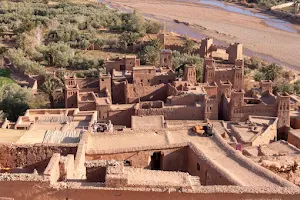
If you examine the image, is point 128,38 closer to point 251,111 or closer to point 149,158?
point 251,111

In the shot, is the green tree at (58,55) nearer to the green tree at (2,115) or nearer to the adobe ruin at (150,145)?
the adobe ruin at (150,145)

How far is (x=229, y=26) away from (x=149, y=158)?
48025mm

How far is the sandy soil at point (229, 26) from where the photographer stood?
1857 inches

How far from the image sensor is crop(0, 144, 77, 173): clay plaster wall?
10977 millimetres

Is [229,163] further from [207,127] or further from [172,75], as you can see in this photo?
[172,75]

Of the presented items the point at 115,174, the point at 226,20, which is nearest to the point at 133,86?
the point at 115,174

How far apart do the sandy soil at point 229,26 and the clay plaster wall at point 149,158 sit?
32344 mm

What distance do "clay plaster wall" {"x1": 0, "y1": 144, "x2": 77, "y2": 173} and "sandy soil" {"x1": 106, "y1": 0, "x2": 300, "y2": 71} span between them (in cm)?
3473

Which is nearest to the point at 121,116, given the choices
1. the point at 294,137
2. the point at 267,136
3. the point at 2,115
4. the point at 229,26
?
the point at 2,115

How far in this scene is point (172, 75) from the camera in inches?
960

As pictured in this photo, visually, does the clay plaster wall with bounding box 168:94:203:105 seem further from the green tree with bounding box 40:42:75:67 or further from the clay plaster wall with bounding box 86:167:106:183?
the green tree with bounding box 40:42:75:67

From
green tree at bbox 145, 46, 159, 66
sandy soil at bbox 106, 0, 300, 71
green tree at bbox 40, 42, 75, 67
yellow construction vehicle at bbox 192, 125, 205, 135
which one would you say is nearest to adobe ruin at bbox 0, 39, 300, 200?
yellow construction vehicle at bbox 192, 125, 205, 135

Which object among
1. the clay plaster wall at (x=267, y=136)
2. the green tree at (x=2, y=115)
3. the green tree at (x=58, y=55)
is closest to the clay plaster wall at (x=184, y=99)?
the clay plaster wall at (x=267, y=136)

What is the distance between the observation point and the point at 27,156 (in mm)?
11031
